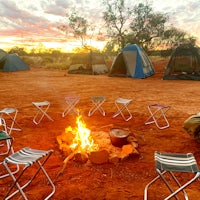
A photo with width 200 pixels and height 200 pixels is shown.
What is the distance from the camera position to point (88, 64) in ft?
60.5

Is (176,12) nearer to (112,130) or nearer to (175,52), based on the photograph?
(175,52)

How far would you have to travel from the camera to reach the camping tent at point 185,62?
1410cm

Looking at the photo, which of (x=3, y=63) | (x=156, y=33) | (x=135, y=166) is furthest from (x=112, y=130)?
(x=156, y=33)

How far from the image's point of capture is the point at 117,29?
25.8 meters

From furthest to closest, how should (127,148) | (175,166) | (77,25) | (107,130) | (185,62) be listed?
(77,25) < (185,62) < (107,130) < (127,148) < (175,166)

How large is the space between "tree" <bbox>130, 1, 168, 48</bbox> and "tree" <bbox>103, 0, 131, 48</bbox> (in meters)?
0.89

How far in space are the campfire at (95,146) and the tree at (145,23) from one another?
21.4m

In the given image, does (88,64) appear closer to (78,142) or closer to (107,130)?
(107,130)

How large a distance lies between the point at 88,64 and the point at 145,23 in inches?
393

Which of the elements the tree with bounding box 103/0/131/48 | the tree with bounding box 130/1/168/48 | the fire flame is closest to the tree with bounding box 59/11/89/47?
the tree with bounding box 103/0/131/48

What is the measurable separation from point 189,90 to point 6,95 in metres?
7.96

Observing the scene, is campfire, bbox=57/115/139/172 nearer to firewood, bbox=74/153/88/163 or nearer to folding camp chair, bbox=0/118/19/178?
firewood, bbox=74/153/88/163

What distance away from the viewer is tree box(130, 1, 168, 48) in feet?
81.0

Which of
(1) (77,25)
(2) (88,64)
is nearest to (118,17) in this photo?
(1) (77,25)
